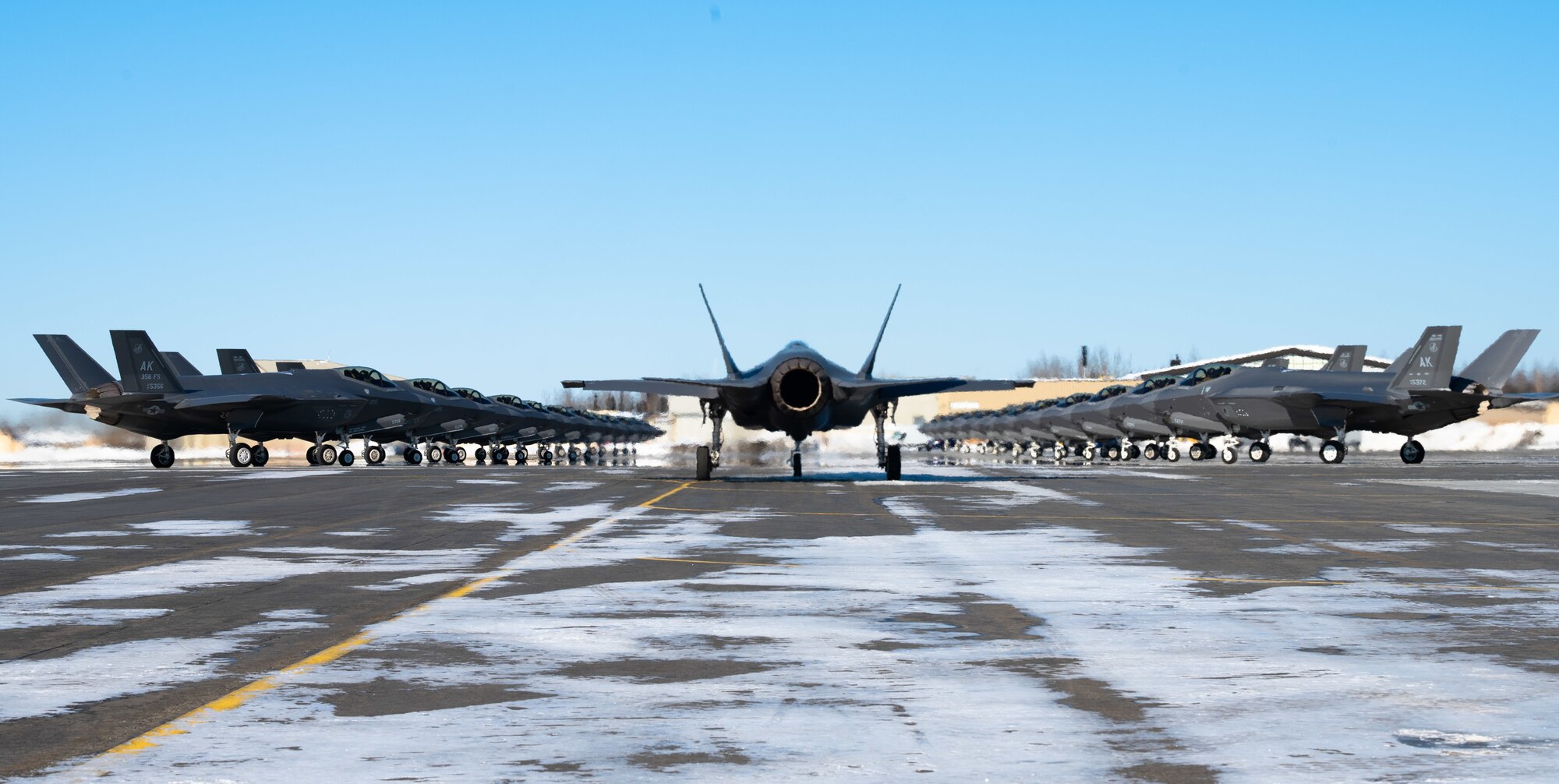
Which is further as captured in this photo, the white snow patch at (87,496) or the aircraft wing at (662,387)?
the aircraft wing at (662,387)

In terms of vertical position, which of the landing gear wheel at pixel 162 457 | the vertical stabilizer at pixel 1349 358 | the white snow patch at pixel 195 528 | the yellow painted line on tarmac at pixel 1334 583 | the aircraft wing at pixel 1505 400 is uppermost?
the vertical stabilizer at pixel 1349 358

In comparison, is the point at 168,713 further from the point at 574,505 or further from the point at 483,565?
the point at 574,505

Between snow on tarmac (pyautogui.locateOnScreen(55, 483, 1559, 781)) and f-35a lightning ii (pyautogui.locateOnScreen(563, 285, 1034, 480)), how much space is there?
1767 cm

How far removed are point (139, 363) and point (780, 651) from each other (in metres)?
44.6

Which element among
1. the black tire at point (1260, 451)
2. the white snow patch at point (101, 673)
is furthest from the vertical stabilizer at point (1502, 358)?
the white snow patch at point (101, 673)

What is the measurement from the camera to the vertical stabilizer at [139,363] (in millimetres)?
47312

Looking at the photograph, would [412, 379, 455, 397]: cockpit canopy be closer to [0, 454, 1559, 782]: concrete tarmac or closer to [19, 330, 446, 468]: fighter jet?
[19, 330, 446, 468]: fighter jet

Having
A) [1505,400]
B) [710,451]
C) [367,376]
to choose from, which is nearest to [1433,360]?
[1505,400]

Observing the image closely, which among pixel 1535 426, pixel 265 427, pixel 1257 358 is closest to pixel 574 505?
pixel 265 427

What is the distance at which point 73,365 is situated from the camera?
49000mm

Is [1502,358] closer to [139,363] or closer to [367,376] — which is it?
[367,376]

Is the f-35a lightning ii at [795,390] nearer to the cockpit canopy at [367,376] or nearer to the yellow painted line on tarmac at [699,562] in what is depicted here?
the yellow painted line on tarmac at [699,562]

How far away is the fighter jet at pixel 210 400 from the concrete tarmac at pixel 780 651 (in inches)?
1211

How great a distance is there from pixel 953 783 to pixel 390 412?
51.0 m
